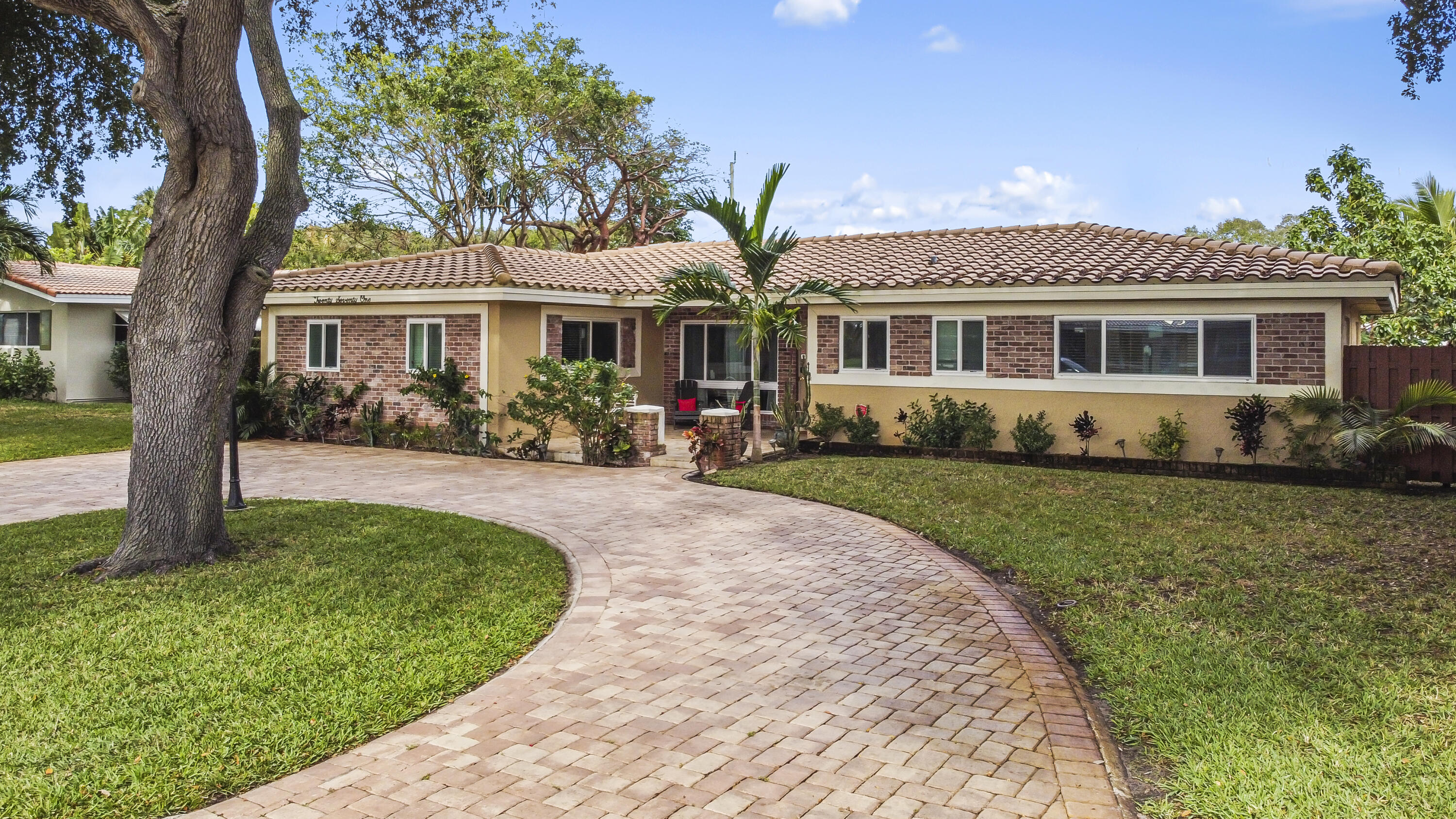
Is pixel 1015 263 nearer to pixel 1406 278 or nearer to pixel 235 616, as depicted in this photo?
pixel 1406 278

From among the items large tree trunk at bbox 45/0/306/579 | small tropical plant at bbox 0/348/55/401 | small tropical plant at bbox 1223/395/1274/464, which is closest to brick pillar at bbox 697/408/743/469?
small tropical plant at bbox 1223/395/1274/464

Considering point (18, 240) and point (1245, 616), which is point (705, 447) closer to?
point (1245, 616)

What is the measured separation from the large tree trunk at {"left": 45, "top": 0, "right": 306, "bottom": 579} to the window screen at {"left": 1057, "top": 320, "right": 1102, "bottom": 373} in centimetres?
1123

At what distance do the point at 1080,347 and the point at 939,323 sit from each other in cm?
220

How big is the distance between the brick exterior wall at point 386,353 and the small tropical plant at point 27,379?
11.4 meters

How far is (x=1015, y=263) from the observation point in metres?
16.3

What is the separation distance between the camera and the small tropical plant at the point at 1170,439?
14125 mm

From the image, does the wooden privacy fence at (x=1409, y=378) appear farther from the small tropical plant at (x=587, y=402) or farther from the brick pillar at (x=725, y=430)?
the small tropical plant at (x=587, y=402)

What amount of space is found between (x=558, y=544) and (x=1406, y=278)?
1921 centimetres

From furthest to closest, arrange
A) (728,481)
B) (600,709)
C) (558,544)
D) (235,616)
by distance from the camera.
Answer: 1. (728,481)
2. (558,544)
3. (235,616)
4. (600,709)

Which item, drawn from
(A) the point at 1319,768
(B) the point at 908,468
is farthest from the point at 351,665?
(B) the point at 908,468

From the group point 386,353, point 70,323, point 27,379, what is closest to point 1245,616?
point 386,353

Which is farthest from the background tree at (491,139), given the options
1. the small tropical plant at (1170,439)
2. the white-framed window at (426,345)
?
the small tropical plant at (1170,439)

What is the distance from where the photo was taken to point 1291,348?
13539 mm
